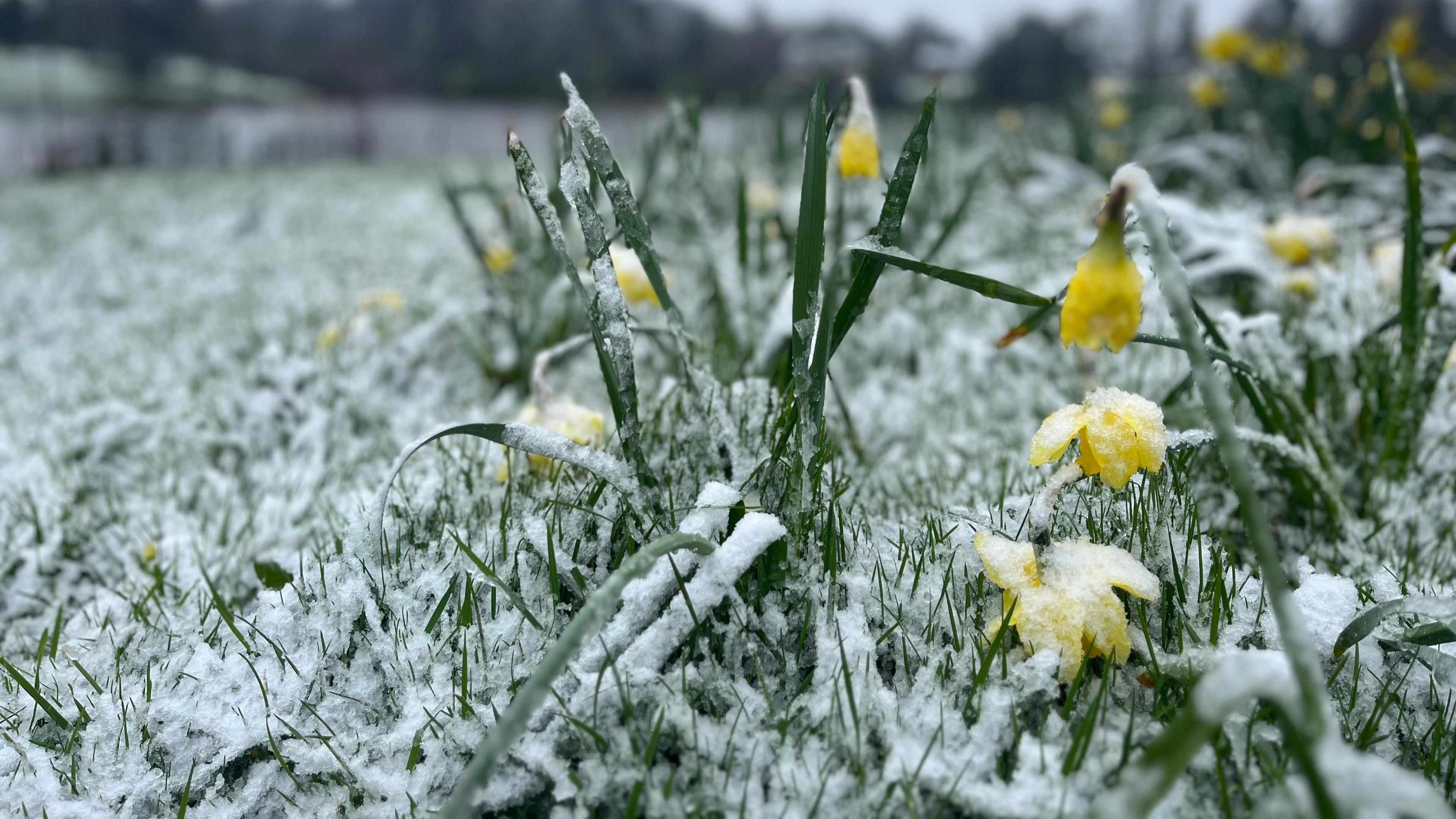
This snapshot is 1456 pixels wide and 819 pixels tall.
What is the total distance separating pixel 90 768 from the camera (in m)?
0.82

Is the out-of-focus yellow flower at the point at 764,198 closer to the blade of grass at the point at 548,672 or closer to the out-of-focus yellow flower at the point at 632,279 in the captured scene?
the out-of-focus yellow flower at the point at 632,279

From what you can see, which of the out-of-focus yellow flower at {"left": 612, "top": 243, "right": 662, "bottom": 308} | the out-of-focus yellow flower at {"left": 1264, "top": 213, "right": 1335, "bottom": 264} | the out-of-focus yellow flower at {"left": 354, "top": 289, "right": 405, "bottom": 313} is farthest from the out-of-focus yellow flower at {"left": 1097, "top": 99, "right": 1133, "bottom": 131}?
the out-of-focus yellow flower at {"left": 612, "top": 243, "right": 662, "bottom": 308}

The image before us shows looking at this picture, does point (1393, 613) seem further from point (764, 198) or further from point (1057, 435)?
point (764, 198)

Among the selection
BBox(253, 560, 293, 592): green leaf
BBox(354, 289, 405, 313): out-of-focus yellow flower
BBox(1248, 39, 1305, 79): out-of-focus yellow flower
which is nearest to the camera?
BBox(253, 560, 293, 592): green leaf

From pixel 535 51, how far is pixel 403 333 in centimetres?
3632

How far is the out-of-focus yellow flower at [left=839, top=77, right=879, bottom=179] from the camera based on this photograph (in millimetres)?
1265

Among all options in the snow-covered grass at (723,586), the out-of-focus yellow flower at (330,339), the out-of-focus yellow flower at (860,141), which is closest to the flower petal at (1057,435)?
the snow-covered grass at (723,586)

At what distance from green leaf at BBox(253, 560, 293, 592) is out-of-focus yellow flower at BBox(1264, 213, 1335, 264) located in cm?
237

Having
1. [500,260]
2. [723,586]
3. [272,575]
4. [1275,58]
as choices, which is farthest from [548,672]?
[1275,58]

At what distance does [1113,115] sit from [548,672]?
5.40 m

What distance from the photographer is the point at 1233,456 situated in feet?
1.74

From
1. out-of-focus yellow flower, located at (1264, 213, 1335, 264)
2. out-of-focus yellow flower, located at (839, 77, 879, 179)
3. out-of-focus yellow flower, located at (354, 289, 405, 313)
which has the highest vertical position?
out-of-focus yellow flower, located at (1264, 213, 1335, 264)

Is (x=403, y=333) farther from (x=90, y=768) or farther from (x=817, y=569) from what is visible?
(x=817, y=569)

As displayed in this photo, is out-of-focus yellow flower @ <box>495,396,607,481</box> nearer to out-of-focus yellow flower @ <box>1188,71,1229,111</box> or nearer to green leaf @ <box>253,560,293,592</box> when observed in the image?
green leaf @ <box>253,560,293,592</box>
